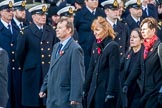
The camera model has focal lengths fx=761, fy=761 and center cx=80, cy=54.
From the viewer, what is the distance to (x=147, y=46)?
37.6 ft

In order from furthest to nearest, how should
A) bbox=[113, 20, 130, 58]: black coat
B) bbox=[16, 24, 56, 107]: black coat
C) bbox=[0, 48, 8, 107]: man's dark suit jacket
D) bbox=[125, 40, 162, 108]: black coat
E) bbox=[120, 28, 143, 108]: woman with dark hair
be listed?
1. bbox=[113, 20, 130, 58]: black coat
2. bbox=[16, 24, 56, 107]: black coat
3. bbox=[120, 28, 143, 108]: woman with dark hair
4. bbox=[125, 40, 162, 108]: black coat
5. bbox=[0, 48, 8, 107]: man's dark suit jacket

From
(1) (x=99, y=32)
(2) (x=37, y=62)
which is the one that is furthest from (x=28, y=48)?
(1) (x=99, y=32)

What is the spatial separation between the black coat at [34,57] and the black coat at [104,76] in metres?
2.14

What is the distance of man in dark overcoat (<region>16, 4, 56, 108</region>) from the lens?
13.5m

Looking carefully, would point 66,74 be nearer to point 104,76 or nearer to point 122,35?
point 104,76

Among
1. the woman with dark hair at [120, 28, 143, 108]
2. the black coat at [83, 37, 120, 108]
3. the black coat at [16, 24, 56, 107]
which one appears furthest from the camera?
the black coat at [16, 24, 56, 107]

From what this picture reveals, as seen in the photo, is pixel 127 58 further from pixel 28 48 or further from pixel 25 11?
pixel 25 11

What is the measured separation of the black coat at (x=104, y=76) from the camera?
1122 centimetres

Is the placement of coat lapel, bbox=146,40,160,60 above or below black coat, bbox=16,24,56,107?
above

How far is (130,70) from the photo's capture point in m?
11.9

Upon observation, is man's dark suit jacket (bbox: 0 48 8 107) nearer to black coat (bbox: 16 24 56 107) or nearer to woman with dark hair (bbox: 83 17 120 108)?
woman with dark hair (bbox: 83 17 120 108)

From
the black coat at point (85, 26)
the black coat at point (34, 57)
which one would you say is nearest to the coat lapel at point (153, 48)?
the black coat at point (34, 57)

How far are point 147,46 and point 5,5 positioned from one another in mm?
3401

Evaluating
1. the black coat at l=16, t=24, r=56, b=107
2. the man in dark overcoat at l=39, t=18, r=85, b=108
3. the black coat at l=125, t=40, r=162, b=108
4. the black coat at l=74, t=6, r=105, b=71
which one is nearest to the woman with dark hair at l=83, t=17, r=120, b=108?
the black coat at l=125, t=40, r=162, b=108
